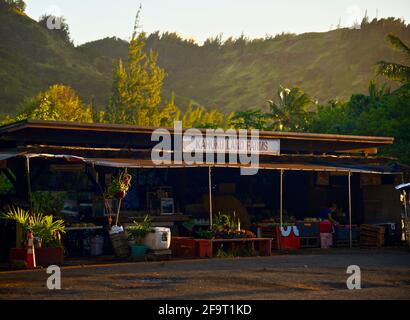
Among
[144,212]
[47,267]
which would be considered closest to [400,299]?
[47,267]

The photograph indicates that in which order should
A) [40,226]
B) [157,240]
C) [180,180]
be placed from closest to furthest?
[40,226] < [157,240] < [180,180]

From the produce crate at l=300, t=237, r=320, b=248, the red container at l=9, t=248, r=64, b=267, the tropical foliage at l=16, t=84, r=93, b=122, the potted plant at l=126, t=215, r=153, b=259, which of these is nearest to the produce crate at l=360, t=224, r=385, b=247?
the produce crate at l=300, t=237, r=320, b=248

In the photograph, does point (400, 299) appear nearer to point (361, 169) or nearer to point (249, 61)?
point (361, 169)

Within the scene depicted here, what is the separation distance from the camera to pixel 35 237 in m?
19.0

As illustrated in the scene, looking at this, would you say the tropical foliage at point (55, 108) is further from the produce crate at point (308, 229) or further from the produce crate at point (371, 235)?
the produce crate at point (371, 235)

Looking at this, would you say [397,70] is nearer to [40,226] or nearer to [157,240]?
[157,240]

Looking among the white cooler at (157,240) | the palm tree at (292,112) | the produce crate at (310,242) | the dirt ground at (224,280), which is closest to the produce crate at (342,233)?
the produce crate at (310,242)

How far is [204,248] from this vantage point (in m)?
21.8

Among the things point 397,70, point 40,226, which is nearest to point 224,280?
point 40,226

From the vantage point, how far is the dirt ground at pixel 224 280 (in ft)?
43.6

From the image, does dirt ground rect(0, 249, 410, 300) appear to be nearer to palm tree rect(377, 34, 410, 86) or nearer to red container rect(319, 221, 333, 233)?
red container rect(319, 221, 333, 233)

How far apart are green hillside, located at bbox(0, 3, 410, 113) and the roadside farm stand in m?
51.3

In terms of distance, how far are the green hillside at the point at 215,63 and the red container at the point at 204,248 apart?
56478 millimetres

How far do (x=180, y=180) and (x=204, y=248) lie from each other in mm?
5148
